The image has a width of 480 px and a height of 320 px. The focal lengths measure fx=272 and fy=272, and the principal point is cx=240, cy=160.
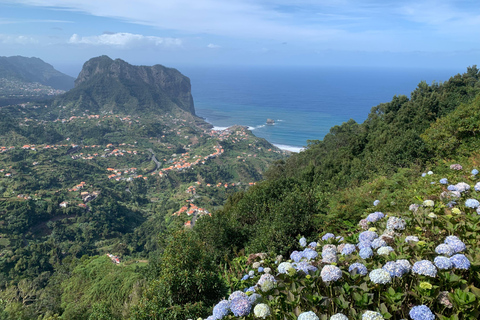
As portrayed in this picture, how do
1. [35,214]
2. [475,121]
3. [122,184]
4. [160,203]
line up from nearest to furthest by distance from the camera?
[475,121] → [35,214] → [160,203] → [122,184]

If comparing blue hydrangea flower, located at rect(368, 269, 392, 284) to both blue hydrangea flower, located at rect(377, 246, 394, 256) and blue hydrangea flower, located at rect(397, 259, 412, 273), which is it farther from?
blue hydrangea flower, located at rect(377, 246, 394, 256)

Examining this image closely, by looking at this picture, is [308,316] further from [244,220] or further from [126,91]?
[126,91]

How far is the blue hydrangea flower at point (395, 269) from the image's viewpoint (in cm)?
222

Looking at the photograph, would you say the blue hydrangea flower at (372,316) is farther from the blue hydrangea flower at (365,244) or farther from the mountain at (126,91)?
the mountain at (126,91)

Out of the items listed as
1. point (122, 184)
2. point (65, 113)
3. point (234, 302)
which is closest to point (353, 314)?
point (234, 302)

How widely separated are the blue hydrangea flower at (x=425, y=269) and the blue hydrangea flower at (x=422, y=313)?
0.87 ft

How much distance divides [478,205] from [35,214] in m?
54.9

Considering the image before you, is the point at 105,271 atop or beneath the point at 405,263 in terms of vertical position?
beneath

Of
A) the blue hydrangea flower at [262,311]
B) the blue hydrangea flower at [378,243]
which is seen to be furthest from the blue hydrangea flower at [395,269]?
the blue hydrangea flower at [262,311]

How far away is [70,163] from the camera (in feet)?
228

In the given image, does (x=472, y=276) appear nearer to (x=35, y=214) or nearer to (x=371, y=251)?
(x=371, y=251)

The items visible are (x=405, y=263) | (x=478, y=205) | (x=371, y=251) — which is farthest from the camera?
(x=478, y=205)

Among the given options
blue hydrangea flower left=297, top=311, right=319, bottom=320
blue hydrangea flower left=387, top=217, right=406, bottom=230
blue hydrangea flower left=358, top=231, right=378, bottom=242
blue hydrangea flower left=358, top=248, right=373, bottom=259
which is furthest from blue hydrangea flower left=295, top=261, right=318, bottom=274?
blue hydrangea flower left=387, top=217, right=406, bottom=230

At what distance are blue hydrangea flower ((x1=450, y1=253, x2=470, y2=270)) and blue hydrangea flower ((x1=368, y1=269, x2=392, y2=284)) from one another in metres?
0.55
